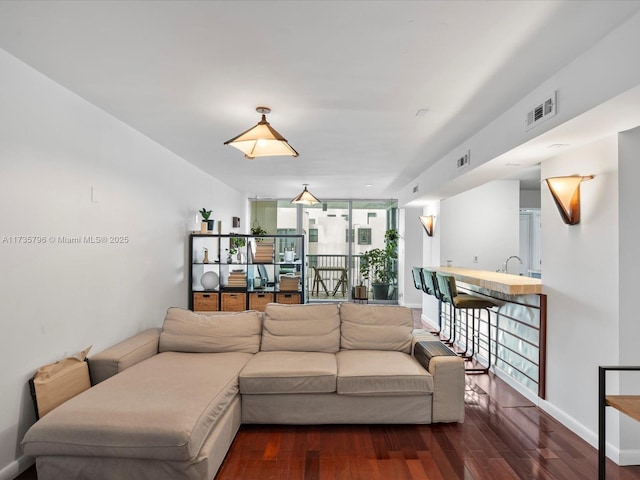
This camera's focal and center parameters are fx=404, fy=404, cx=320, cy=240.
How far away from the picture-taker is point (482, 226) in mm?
6785

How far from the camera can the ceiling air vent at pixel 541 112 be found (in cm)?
265

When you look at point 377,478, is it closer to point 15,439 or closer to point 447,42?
point 15,439

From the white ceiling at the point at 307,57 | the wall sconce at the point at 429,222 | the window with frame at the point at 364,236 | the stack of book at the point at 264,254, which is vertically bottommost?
the stack of book at the point at 264,254

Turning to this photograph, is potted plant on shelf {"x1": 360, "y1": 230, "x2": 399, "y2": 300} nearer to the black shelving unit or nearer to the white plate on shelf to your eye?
the black shelving unit

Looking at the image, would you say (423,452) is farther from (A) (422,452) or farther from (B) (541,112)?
(B) (541,112)

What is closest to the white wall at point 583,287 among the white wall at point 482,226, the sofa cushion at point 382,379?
the sofa cushion at point 382,379

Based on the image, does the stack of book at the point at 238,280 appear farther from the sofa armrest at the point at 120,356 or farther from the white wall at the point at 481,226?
the white wall at the point at 481,226

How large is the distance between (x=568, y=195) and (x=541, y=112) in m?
0.76

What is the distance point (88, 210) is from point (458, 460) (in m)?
3.32

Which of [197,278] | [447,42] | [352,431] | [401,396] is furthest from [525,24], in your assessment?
[197,278]

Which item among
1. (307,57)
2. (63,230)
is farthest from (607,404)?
(63,230)

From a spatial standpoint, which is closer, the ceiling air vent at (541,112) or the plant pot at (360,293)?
the ceiling air vent at (541,112)

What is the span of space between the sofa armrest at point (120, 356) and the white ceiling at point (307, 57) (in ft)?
6.57

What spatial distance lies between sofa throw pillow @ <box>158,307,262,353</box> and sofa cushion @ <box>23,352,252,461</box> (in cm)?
84
